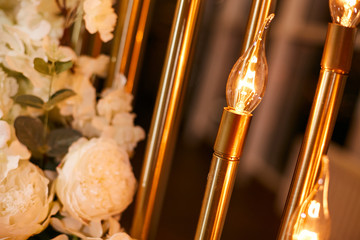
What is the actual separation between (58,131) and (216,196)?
0.28 meters

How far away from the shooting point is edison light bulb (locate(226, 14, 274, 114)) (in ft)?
1.57

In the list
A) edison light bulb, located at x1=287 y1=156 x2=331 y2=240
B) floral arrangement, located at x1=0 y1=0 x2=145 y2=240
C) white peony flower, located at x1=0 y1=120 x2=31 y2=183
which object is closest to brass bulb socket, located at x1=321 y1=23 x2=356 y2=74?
edison light bulb, located at x1=287 y1=156 x2=331 y2=240

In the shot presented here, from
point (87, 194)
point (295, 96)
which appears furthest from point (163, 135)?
point (295, 96)

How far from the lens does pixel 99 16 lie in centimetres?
60

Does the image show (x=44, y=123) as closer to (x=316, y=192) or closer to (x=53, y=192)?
(x=53, y=192)

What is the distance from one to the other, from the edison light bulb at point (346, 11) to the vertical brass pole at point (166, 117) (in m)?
0.19

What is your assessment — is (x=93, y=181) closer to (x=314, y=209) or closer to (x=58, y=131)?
(x=58, y=131)

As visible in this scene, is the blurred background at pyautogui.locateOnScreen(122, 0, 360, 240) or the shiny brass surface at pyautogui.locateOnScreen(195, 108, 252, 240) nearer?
the shiny brass surface at pyautogui.locateOnScreen(195, 108, 252, 240)

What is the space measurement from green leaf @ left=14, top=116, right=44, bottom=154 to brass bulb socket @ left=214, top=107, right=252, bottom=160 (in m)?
0.29

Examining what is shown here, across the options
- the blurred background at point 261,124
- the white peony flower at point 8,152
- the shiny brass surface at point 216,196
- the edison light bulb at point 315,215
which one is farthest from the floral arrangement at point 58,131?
the blurred background at point 261,124

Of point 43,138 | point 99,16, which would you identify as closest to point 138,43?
point 99,16

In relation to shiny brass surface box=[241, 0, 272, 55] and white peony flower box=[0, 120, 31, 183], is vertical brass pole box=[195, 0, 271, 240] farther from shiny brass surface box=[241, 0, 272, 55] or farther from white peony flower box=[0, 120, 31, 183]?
white peony flower box=[0, 120, 31, 183]

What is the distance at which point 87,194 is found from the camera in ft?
1.85

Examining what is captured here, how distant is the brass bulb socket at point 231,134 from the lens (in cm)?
48
